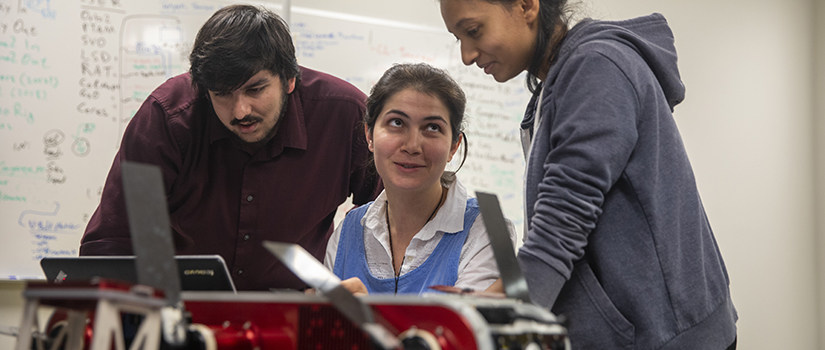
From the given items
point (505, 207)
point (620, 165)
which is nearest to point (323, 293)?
point (620, 165)

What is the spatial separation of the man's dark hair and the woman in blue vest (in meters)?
0.28

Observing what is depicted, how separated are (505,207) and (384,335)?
277 cm

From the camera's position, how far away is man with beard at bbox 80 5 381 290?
1.86 metres

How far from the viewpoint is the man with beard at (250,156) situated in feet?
6.11

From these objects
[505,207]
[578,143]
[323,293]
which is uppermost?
[578,143]

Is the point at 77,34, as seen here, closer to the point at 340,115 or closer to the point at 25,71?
the point at 25,71

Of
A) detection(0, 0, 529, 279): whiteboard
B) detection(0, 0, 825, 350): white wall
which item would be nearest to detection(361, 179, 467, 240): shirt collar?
detection(0, 0, 529, 279): whiteboard

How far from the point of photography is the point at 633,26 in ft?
4.29

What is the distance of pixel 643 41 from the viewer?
4.07ft

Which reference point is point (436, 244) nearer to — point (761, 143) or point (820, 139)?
point (761, 143)

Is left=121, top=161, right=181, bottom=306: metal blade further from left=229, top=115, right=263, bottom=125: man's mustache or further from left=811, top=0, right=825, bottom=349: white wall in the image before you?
left=811, top=0, right=825, bottom=349: white wall

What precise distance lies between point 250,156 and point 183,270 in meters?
0.85

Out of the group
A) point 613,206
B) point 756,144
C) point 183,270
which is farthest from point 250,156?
point 756,144

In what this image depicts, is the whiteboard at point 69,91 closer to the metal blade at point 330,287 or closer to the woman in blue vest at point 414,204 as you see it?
the woman in blue vest at point 414,204
